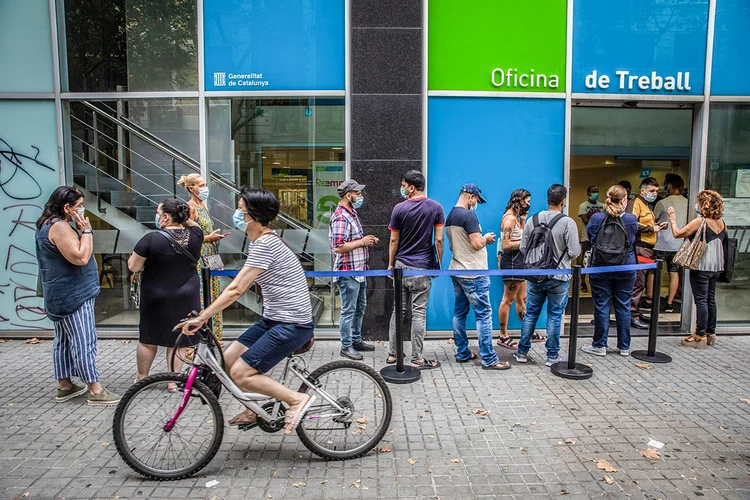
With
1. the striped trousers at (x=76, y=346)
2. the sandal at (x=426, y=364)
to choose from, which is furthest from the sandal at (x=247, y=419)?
the sandal at (x=426, y=364)

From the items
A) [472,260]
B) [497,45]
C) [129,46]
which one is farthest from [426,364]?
[129,46]

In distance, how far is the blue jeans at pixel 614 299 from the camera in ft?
21.5

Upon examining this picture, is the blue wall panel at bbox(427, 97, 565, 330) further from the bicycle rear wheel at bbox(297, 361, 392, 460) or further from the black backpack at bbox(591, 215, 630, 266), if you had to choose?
the bicycle rear wheel at bbox(297, 361, 392, 460)

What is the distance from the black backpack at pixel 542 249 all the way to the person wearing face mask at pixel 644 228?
2392mm

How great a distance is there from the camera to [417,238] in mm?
6059

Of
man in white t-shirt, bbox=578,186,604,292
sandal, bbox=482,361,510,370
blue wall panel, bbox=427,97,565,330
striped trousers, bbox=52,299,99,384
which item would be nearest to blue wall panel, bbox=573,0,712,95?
blue wall panel, bbox=427,97,565,330

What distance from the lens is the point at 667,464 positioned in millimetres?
4051

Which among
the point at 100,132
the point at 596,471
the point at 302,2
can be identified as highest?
the point at 302,2

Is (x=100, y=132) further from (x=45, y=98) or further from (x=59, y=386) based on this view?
(x=59, y=386)

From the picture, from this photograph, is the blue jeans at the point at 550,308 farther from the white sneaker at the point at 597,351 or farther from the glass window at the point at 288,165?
the glass window at the point at 288,165

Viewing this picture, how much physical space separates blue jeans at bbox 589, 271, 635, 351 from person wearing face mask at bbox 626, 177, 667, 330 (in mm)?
1304

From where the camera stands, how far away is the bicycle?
3744 millimetres

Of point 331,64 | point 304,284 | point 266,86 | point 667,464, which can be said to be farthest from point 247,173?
point 667,464

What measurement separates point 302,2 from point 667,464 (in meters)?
6.59
